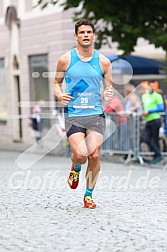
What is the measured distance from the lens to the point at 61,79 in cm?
767

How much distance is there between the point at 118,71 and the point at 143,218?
12.6 meters

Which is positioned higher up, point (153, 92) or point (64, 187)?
point (153, 92)

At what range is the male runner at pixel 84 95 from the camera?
747 centimetres

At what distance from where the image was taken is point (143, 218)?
7.02 m

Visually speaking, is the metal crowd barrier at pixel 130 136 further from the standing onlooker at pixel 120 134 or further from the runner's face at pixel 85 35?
the runner's face at pixel 85 35

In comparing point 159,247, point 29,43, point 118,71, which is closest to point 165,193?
point 159,247

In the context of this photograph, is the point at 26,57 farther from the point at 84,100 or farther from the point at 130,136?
the point at 84,100

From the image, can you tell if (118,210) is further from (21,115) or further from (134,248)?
(21,115)

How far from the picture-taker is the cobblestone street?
19.0 feet

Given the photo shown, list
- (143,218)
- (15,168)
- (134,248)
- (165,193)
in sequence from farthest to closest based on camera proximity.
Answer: (15,168), (165,193), (143,218), (134,248)

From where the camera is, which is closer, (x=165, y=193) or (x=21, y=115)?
Result: (x=165, y=193)

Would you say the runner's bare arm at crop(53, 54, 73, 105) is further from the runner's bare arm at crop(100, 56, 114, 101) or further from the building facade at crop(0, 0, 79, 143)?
the building facade at crop(0, 0, 79, 143)

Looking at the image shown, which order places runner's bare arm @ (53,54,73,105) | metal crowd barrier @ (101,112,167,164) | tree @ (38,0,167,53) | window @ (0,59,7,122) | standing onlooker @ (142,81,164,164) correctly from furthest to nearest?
window @ (0,59,7,122) → tree @ (38,0,167,53) → metal crowd barrier @ (101,112,167,164) → standing onlooker @ (142,81,164,164) → runner's bare arm @ (53,54,73,105)

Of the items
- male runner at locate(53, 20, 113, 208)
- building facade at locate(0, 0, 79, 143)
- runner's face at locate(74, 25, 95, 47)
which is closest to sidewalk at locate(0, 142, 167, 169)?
building facade at locate(0, 0, 79, 143)
